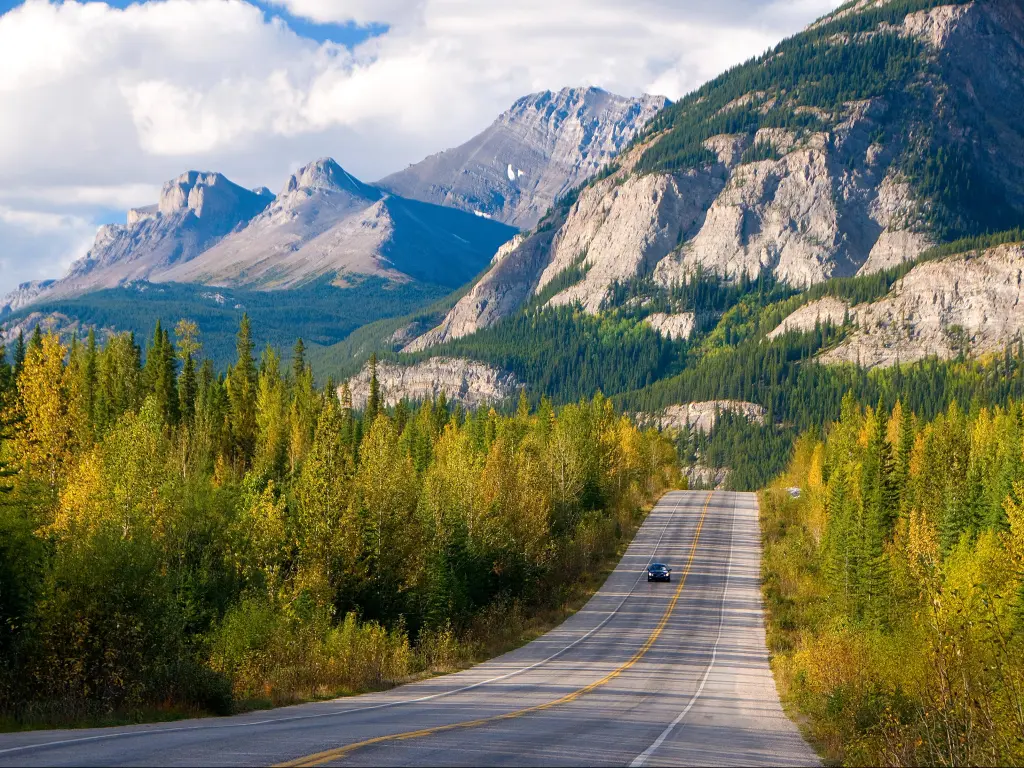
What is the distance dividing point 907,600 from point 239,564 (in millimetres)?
39546

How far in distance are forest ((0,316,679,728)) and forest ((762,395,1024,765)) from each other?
1438 cm

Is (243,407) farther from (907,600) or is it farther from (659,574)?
(907,600)

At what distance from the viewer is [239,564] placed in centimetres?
4097

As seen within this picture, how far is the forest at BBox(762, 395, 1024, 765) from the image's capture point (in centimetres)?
1758

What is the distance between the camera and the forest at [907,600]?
17.6 meters

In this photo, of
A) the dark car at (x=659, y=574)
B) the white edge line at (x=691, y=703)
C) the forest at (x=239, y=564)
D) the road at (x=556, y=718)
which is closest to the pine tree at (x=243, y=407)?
the forest at (x=239, y=564)

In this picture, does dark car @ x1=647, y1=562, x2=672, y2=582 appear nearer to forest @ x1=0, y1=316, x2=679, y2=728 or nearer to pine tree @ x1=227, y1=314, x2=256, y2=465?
forest @ x1=0, y1=316, x2=679, y2=728

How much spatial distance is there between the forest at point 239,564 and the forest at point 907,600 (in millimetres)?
14380

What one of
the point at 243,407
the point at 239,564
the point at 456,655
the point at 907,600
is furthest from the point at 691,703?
the point at 243,407

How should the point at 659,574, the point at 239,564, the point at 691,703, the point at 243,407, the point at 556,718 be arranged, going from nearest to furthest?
1. the point at 556,718
2. the point at 691,703
3. the point at 239,564
4. the point at 659,574
5. the point at 243,407

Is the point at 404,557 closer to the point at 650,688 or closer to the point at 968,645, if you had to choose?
the point at 650,688

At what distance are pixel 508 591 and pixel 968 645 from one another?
110 ft

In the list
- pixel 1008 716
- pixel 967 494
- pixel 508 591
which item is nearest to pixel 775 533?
pixel 967 494

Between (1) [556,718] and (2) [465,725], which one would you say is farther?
(1) [556,718]
